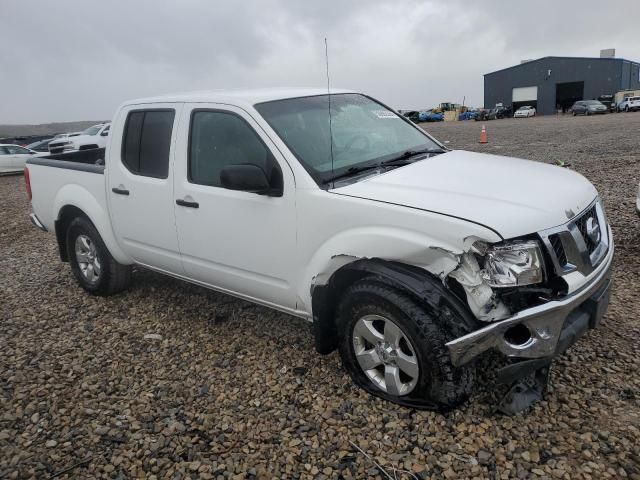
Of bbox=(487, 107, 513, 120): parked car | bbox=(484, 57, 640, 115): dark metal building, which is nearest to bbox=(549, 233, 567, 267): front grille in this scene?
bbox=(487, 107, 513, 120): parked car

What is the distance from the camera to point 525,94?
58.9 m

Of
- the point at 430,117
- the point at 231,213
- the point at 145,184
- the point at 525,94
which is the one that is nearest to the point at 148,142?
the point at 145,184

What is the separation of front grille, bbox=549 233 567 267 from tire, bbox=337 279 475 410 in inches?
23.8

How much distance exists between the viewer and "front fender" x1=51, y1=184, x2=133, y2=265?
15.0ft

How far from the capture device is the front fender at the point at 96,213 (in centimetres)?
457

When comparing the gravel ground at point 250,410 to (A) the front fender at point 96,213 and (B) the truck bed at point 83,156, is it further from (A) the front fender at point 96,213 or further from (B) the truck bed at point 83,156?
(B) the truck bed at point 83,156

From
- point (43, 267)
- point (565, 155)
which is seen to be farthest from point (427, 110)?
point (43, 267)

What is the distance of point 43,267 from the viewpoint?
636cm

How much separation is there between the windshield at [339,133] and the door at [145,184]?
96cm

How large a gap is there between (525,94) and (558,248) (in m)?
63.1

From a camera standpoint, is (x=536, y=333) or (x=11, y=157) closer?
(x=536, y=333)

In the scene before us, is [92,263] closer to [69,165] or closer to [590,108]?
[69,165]

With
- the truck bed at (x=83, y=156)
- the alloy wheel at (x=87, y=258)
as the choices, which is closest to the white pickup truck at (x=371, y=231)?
the alloy wheel at (x=87, y=258)

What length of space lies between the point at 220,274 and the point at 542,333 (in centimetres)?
218
